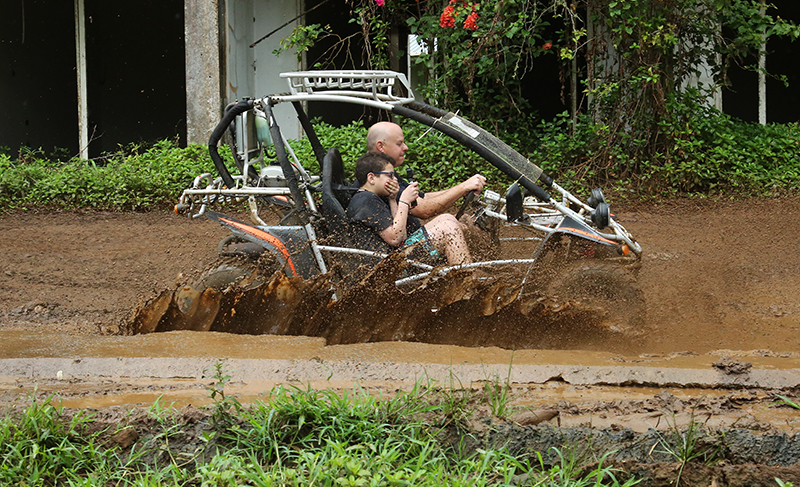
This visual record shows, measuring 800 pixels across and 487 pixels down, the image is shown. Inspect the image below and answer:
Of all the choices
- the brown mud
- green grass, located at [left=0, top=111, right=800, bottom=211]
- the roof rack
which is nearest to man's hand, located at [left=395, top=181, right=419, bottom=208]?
the roof rack

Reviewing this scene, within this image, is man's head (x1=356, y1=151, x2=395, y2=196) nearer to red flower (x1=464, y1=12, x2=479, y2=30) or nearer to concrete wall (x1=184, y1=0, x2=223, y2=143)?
red flower (x1=464, y1=12, x2=479, y2=30)

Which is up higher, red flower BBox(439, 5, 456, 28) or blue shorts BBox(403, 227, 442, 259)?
red flower BBox(439, 5, 456, 28)

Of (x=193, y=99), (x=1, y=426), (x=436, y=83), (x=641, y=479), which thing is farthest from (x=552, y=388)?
(x=193, y=99)

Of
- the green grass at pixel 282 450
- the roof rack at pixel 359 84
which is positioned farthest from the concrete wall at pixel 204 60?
the green grass at pixel 282 450

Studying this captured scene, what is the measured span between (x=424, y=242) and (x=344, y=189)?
0.71 metres

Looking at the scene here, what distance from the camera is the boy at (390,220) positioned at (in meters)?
4.87

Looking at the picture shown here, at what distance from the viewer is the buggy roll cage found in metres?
4.68

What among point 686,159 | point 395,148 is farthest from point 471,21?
point 395,148

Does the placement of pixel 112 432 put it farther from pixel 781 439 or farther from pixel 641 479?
pixel 781 439

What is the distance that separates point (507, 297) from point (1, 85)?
408 inches

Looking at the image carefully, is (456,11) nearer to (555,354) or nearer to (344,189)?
(344,189)

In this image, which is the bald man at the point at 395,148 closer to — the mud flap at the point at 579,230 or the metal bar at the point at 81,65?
the mud flap at the point at 579,230

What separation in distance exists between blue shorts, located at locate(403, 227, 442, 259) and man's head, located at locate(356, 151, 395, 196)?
1.15 feet

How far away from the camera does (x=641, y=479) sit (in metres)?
2.58
